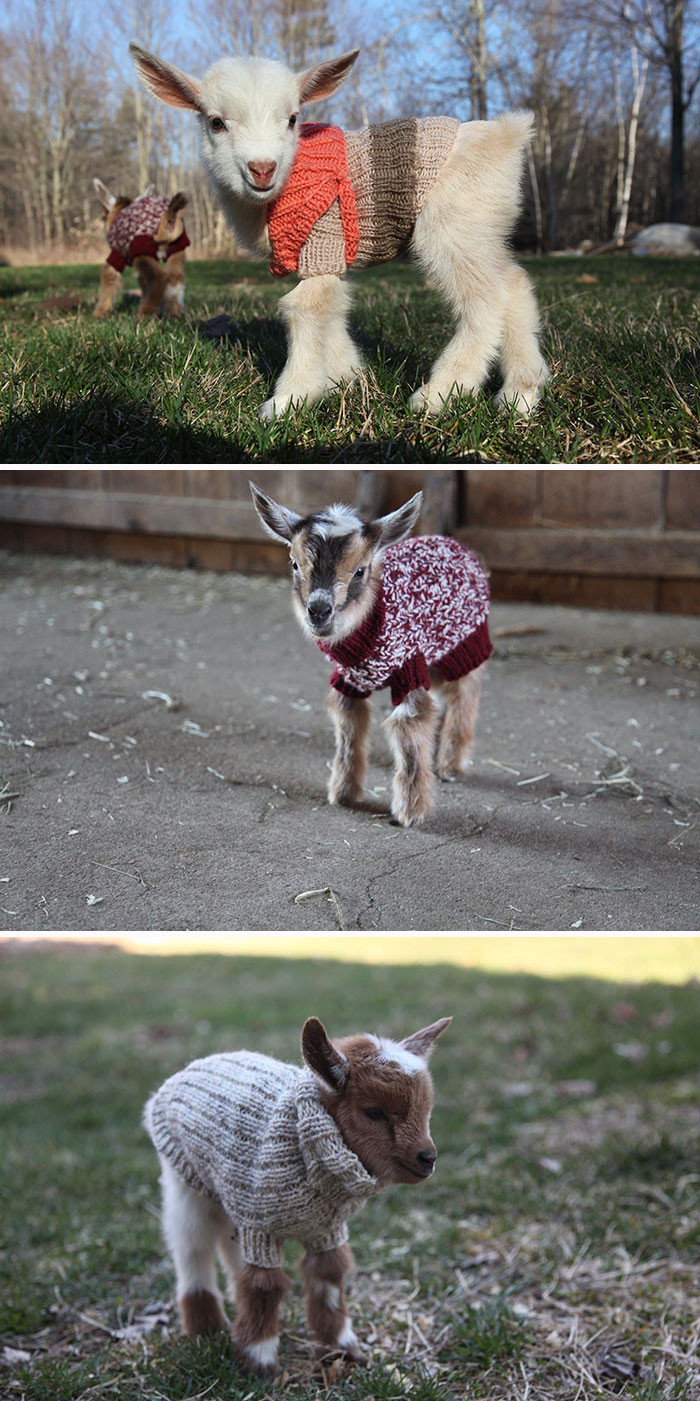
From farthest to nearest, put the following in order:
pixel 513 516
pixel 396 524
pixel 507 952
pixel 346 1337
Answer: pixel 507 952
pixel 513 516
pixel 396 524
pixel 346 1337

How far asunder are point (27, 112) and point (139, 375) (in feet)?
9.27

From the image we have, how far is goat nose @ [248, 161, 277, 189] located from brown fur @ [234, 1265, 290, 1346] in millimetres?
2891

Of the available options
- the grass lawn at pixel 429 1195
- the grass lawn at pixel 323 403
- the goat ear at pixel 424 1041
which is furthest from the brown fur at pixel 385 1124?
the grass lawn at pixel 323 403

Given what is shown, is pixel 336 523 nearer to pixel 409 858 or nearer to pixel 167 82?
pixel 409 858

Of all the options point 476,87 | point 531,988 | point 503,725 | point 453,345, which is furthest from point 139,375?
point 531,988

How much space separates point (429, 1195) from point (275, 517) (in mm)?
2523

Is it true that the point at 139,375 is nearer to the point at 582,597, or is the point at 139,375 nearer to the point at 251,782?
the point at 251,782

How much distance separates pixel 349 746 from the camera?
3.19 m

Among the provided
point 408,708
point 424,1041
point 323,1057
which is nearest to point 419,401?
point 408,708

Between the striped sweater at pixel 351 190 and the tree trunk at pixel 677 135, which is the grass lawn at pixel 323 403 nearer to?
the striped sweater at pixel 351 190

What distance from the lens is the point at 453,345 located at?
11.9ft

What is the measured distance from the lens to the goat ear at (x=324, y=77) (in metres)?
3.17

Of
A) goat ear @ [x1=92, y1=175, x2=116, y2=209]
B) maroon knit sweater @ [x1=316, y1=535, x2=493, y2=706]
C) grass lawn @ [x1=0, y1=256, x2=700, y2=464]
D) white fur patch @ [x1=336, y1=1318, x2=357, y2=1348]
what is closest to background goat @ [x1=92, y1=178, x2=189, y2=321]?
goat ear @ [x1=92, y1=175, x2=116, y2=209]

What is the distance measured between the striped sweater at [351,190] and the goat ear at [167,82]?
35 cm
